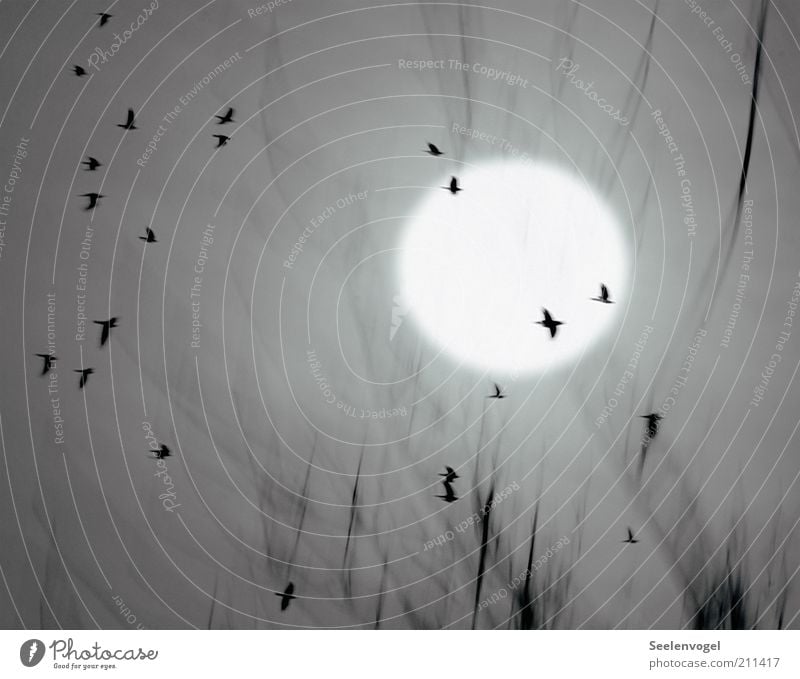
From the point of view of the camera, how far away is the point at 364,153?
3.74 ft

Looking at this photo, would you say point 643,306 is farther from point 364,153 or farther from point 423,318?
point 364,153

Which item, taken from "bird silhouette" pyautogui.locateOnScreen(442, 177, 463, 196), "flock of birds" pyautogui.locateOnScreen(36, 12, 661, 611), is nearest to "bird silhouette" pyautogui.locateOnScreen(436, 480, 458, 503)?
"flock of birds" pyautogui.locateOnScreen(36, 12, 661, 611)

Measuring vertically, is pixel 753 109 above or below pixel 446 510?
above

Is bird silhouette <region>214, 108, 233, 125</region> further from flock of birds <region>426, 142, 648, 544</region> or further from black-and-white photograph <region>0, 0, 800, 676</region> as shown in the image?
flock of birds <region>426, 142, 648, 544</region>

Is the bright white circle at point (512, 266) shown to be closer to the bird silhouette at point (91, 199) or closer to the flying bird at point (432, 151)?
the flying bird at point (432, 151)

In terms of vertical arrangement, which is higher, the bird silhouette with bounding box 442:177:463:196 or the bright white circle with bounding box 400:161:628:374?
the bird silhouette with bounding box 442:177:463:196

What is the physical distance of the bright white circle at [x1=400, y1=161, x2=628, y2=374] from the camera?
1.14 m

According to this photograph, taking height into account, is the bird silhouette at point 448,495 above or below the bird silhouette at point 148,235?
below

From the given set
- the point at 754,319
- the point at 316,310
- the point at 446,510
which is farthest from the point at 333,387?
the point at 754,319

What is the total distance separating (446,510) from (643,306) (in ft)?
1.18

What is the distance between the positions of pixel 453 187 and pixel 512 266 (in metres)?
0.13

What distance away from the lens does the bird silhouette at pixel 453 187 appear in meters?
1.14

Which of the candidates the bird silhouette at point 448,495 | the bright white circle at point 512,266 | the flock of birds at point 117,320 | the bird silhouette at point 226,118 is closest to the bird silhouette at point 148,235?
the flock of birds at point 117,320

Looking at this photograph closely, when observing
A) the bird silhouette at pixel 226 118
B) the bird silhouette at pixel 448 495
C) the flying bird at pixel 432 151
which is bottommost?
the bird silhouette at pixel 448 495
